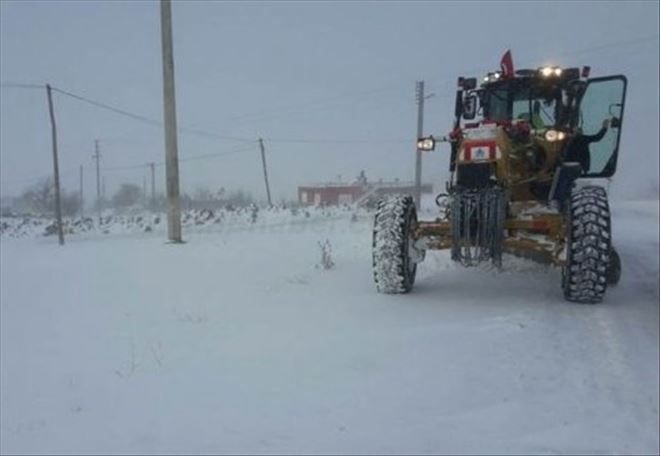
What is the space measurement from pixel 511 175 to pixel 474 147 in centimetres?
60

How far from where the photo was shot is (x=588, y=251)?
6.77 metres

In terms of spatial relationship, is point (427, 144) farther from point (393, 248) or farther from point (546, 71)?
point (546, 71)

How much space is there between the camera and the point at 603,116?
8.27 meters

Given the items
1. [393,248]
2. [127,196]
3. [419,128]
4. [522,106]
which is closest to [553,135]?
[522,106]

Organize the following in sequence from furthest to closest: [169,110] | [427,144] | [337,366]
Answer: [169,110] → [427,144] → [337,366]

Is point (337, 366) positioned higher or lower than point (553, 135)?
lower

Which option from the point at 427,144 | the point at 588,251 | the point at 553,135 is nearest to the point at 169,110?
the point at 427,144

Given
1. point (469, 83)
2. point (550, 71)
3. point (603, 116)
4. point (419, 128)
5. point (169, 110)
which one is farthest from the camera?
point (419, 128)

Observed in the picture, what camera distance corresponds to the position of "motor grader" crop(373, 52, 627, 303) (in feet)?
22.9

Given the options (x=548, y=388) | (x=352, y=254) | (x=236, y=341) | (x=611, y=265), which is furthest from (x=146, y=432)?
(x=352, y=254)

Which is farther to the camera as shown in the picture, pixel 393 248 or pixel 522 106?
pixel 522 106

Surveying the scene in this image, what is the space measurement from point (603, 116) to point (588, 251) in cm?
238

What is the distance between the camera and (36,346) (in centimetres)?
631

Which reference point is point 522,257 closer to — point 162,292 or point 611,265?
point 611,265
